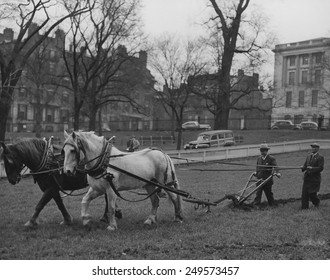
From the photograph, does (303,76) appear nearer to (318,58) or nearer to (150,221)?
(318,58)

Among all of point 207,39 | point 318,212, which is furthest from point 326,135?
point 318,212

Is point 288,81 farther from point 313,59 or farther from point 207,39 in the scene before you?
point 207,39

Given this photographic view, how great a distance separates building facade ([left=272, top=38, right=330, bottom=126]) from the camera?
3462 cm

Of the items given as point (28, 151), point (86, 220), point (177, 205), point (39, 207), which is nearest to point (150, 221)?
point (177, 205)

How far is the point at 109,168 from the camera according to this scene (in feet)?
32.0

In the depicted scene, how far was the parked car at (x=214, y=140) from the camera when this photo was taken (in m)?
35.8

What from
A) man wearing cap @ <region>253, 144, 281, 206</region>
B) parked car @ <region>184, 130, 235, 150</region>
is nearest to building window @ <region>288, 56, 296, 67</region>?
parked car @ <region>184, 130, 235, 150</region>

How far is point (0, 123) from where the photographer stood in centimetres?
2602

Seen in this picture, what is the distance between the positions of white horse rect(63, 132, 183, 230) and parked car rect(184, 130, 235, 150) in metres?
25.0

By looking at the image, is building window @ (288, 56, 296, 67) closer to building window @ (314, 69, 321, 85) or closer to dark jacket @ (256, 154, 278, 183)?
building window @ (314, 69, 321, 85)

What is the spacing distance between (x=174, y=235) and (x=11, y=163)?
148 inches

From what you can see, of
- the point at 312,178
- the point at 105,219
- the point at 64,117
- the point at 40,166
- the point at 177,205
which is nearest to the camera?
the point at 40,166

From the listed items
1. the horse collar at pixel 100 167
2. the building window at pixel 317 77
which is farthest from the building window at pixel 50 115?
the horse collar at pixel 100 167

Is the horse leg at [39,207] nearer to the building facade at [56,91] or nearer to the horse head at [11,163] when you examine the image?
the horse head at [11,163]
